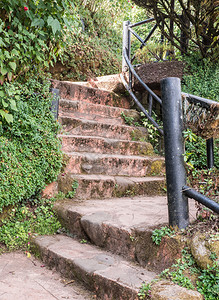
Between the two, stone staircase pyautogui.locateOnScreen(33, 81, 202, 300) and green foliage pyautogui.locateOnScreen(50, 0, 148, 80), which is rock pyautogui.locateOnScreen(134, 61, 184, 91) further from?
green foliage pyautogui.locateOnScreen(50, 0, 148, 80)

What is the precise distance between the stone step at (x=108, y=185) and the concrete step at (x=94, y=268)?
71 centimetres

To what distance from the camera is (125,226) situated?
82.4 inches

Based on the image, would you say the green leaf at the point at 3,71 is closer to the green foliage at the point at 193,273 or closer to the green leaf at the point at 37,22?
the green leaf at the point at 37,22

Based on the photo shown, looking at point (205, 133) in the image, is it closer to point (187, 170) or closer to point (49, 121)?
point (187, 170)

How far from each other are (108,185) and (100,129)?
4.09 ft

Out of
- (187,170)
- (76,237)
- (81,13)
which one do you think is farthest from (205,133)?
(81,13)

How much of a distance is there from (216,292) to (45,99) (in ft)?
7.72

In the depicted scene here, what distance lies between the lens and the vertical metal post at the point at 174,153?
1.77 meters

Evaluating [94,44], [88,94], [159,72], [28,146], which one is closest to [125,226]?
[28,146]

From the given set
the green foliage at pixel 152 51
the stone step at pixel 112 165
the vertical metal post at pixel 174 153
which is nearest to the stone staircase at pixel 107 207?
the stone step at pixel 112 165

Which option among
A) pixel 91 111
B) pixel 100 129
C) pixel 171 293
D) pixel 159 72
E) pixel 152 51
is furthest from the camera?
pixel 152 51

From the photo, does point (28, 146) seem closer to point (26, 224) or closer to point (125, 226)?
point (26, 224)

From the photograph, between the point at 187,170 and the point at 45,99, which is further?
the point at 45,99

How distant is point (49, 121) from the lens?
2.96 m
